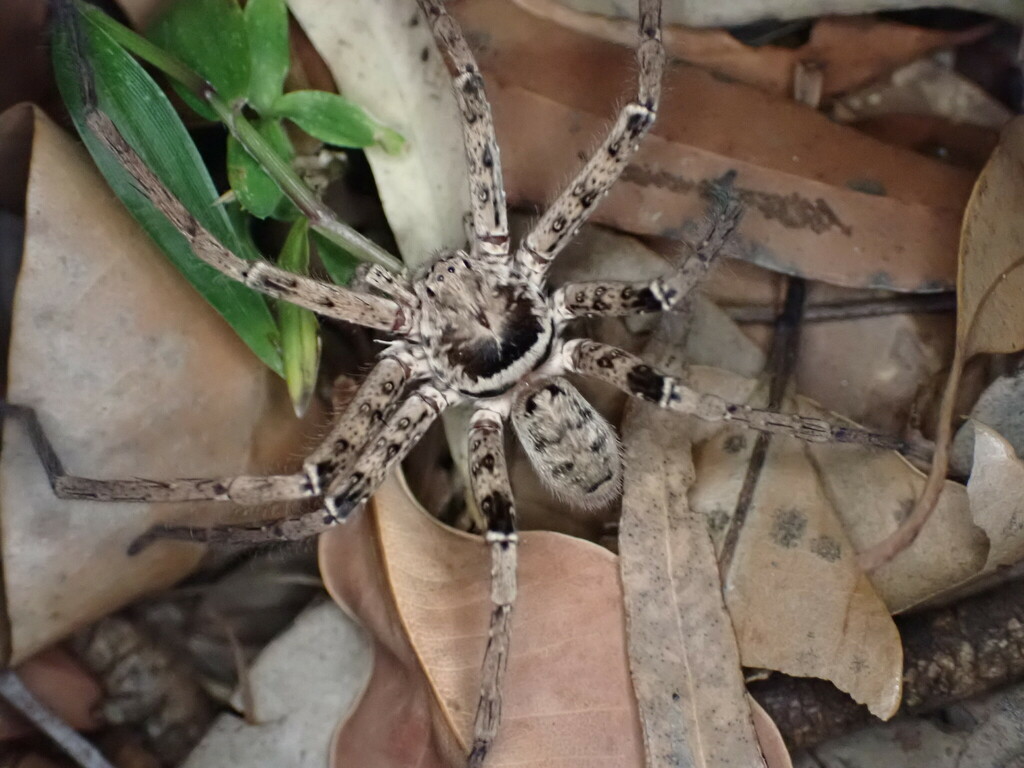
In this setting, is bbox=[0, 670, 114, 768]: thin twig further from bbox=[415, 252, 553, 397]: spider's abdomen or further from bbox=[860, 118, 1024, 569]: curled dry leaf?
bbox=[860, 118, 1024, 569]: curled dry leaf

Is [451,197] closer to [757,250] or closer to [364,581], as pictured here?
[757,250]

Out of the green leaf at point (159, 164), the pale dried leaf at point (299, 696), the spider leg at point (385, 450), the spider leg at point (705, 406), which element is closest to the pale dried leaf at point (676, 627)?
the spider leg at point (705, 406)

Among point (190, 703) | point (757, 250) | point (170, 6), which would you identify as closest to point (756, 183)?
point (757, 250)

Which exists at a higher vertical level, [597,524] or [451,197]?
[451,197]

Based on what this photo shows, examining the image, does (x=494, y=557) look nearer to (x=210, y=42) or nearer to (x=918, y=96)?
(x=210, y=42)

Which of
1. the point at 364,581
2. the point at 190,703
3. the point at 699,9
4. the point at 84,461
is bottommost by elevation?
the point at 190,703

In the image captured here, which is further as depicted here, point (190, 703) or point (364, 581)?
point (190, 703)

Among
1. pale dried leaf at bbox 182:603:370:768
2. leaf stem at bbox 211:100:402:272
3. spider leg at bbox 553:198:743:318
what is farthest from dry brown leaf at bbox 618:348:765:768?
leaf stem at bbox 211:100:402:272
